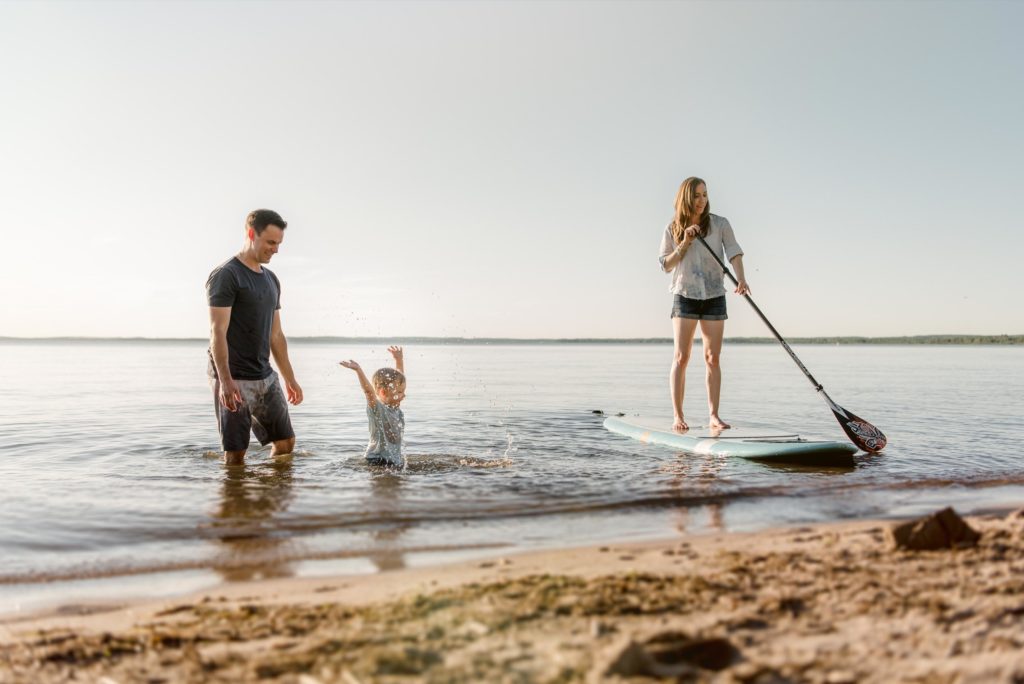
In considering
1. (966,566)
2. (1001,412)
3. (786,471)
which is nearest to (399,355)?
(786,471)

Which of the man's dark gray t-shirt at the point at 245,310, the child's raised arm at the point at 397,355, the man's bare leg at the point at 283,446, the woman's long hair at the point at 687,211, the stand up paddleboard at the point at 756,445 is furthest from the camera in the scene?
the woman's long hair at the point at 687,211

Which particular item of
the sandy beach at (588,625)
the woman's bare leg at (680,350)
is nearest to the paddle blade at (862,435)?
the woman's bare leg at (680,350)

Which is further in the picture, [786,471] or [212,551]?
[786,471]

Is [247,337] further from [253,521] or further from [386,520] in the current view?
[386,520]

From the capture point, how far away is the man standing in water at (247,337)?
5945 mm

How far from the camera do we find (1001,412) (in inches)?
511

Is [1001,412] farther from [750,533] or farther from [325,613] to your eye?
[325,613]

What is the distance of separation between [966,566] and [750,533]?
1385 millimetres

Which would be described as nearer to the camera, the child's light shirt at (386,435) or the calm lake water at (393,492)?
the calm lake water at (393,492)

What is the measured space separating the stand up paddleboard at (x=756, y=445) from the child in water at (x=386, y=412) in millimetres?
3192

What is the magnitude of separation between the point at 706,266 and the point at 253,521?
5429 mm

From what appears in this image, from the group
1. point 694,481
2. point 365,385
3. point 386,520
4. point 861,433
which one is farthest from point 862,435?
point 386,520

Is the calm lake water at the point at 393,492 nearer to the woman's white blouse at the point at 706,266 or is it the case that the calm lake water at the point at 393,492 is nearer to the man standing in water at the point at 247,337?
the man standing in water at the point at 247,337

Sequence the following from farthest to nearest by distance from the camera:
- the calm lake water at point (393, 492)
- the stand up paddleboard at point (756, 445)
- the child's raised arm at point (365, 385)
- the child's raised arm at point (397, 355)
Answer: the stand up paddleboard at point (756, 445) → the child's raised arm at point (397, 355) → the child's raised arm at point (365, 385) → the calm lake water at point (393, 492)
